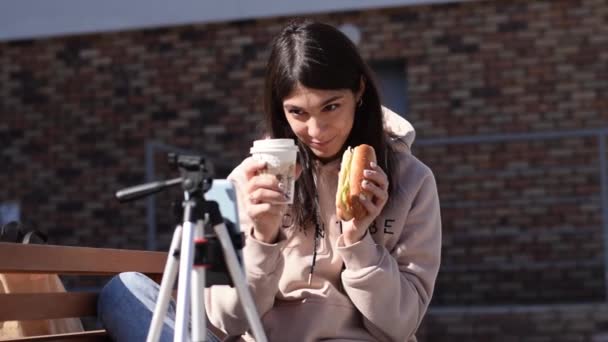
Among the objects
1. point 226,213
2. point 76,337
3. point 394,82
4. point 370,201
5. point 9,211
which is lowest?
point 9,211

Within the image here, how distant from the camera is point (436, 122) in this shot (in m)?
9.37

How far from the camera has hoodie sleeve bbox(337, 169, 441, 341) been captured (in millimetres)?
3141

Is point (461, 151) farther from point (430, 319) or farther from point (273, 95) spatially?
point (273, 95)

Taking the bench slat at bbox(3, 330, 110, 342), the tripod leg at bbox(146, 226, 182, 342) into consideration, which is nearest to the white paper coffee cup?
the tripod leg at bbox(146, 226, 182, 342)

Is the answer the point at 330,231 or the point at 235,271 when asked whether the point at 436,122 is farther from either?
the point at 235,271

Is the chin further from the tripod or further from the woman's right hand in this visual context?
the tripod

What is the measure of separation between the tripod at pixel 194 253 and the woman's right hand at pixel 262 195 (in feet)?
1.19

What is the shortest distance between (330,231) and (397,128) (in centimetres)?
45

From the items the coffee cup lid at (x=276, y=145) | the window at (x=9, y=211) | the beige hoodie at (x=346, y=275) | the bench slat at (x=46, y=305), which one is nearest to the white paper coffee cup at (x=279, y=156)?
the coffee cup lid at (x=276, y=145)

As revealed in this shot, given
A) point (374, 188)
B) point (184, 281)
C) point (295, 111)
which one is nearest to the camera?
point (184, 281)

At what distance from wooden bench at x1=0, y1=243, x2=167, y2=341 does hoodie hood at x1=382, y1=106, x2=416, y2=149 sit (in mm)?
862

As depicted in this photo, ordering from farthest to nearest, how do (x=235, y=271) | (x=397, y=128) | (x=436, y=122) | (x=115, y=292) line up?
(x=436, y=122) < (x=397, y=128) < (x=115, y=292) < (x=235, y=271)

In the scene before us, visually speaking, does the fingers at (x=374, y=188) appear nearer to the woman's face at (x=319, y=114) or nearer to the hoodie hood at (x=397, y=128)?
the woman's face at (x=319, y=114)

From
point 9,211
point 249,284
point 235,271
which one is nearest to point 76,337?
point 249,284
